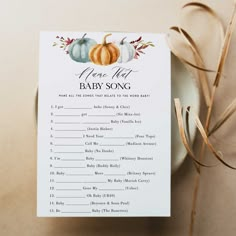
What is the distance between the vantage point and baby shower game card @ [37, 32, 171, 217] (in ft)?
1.84

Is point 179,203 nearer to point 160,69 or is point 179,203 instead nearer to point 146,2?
point 160,69

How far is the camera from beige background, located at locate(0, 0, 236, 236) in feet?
2.04

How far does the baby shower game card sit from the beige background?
0.07m

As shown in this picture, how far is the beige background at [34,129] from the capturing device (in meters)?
0.62

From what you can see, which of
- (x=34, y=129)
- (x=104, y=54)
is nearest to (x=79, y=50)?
(x=104, y=54)

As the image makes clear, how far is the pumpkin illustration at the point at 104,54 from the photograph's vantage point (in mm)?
573

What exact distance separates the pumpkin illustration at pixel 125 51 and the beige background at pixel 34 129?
2.5 inches

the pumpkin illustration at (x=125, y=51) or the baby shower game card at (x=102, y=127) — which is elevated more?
the pumpkin illustration at (x=125, y=51)

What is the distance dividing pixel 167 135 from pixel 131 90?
3.3 inches

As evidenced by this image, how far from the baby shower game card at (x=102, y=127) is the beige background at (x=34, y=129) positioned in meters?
0.07

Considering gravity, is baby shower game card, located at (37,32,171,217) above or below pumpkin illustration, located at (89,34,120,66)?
below

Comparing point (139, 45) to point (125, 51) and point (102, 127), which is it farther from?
point (102, 127)

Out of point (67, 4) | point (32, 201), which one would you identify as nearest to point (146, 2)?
point (67, 4)

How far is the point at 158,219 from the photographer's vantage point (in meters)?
→ 0.63
